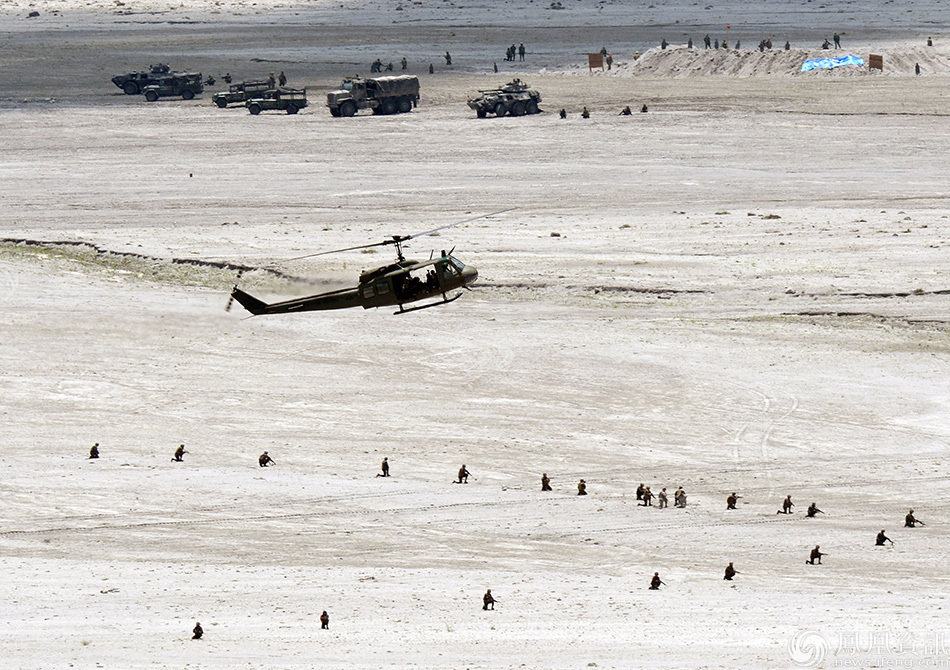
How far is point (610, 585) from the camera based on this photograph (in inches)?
990

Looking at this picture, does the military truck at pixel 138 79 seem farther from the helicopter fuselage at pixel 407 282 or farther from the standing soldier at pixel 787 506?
the standing soldier at pixel 787 506

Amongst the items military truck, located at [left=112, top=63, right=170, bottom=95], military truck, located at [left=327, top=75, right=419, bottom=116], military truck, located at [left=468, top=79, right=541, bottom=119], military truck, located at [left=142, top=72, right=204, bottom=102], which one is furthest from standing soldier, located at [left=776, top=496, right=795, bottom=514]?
military truck, located at [left=112, top=63, right=170, bottom=95]

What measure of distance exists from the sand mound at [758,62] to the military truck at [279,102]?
19073mm

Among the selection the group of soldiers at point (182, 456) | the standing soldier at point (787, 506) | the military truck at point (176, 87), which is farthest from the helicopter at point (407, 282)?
the military truck at point (176, 87)

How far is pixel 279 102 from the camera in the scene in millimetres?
69875

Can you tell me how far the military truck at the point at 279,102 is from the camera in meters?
69.6

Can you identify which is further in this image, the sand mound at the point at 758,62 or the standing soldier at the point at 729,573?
the sand mound at the point at 758,62

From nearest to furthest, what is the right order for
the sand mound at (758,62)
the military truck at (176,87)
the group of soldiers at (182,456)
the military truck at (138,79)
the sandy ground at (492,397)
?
the sandy ground at (492,397)
the group of soldiers at (182,456)
the military truck at (176,87)
the sand mound at (758,62)
the military truck at (138,79)

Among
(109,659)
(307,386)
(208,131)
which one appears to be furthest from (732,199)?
(109,659)

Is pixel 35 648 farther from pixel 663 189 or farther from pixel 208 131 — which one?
pixel 208 131

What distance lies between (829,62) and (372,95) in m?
23.5

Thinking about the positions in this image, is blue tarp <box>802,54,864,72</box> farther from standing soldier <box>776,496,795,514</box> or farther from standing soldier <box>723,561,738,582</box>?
standing soldier <box>723,561,738,582</box>

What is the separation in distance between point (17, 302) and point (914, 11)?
7944 cm

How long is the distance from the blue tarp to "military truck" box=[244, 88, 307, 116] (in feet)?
82.2
